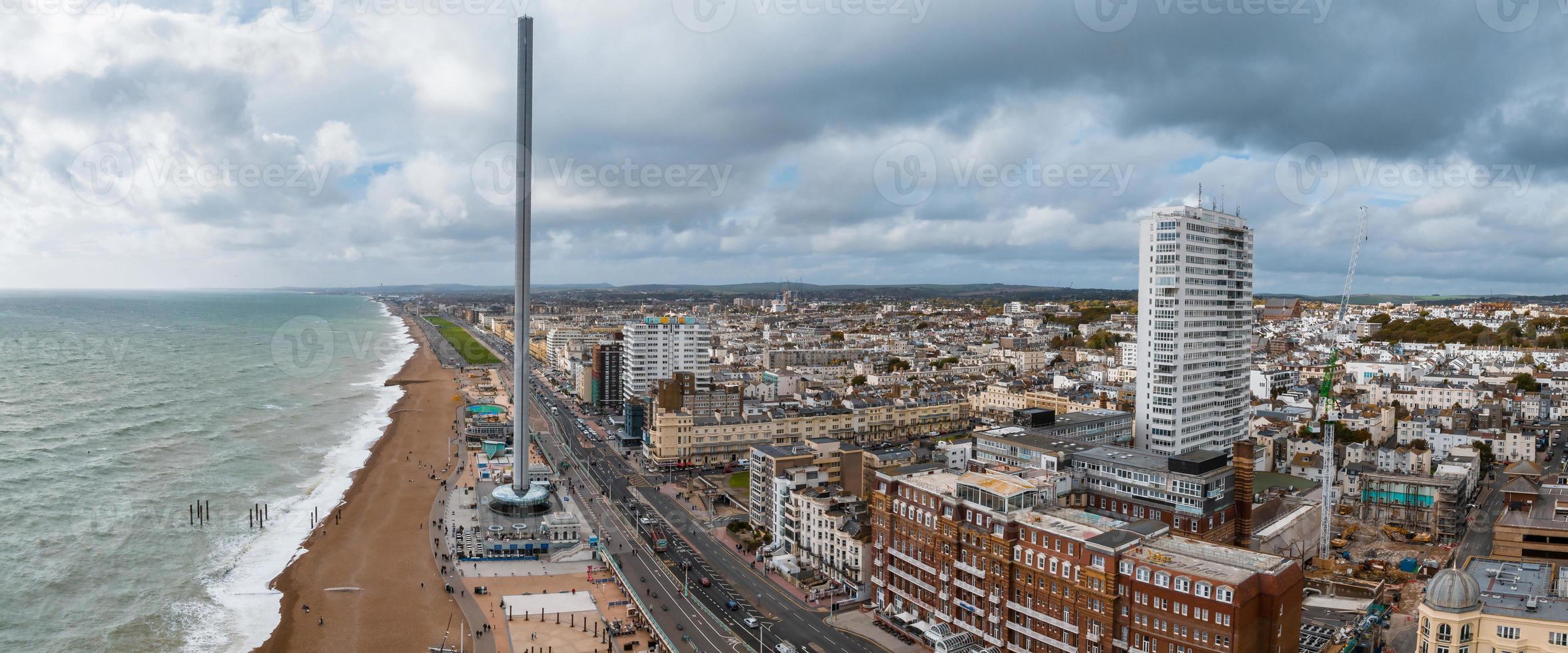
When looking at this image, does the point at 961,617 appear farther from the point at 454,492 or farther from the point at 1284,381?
the point at 1284,381

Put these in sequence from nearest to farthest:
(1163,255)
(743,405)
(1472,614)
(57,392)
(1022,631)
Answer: (1472,614) → (1022,631) → (1163,255) → (743,405) → (57,392)

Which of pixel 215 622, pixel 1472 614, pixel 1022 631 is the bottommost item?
pixel 215 622

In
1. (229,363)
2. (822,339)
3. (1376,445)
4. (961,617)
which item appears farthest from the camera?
(822,339)

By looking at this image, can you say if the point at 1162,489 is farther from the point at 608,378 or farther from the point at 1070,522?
the point at 608,378

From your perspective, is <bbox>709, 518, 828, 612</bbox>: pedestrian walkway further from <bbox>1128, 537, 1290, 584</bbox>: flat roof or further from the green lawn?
the green lawn

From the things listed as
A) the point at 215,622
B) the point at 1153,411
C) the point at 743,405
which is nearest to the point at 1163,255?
the point at 1153,411

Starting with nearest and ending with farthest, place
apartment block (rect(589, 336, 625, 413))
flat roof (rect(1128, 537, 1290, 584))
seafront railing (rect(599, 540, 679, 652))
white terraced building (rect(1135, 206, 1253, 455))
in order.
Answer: flat roof (rect(1128, 537, 1290, 584))
seafront railing (rect(599, 540, 679, 652))
white terraced building (rect(1135, 206, 1253, 455))
apartment block (rect(589, 336, 625, 413))

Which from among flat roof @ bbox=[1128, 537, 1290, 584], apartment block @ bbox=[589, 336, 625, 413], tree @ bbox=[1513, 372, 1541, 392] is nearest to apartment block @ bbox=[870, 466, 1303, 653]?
flat roof @ bbox=[1128, 537, 1290, 584]
